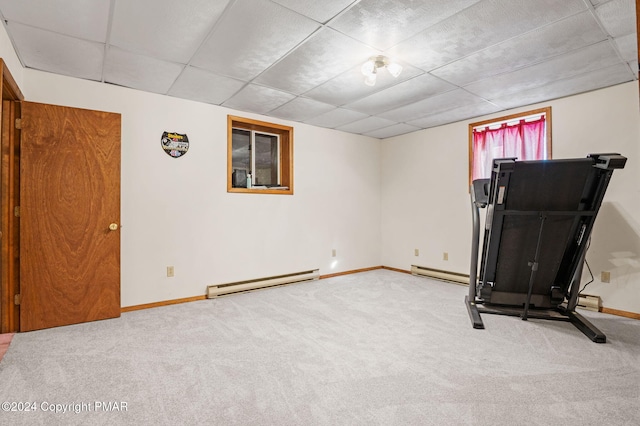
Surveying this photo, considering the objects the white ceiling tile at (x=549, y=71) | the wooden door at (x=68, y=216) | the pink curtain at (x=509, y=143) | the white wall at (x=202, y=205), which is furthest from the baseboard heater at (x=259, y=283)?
the white ceiling tile at (x=549, y=71)

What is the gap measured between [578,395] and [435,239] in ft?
10.8

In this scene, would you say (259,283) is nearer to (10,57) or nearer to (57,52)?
(57,52)

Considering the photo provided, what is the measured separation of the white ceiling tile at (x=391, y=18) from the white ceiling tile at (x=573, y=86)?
2.01m

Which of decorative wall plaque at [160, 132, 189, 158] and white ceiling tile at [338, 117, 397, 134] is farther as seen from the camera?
white ceiling tile at [338, 117, 397, 134]

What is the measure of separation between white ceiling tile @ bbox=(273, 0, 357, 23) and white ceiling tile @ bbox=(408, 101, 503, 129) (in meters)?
2.63

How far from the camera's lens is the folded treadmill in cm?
273

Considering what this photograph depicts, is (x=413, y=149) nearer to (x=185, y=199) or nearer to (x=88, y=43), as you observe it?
(x=185, y=199)

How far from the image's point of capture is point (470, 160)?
461cm

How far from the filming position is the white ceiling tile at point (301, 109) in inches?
157

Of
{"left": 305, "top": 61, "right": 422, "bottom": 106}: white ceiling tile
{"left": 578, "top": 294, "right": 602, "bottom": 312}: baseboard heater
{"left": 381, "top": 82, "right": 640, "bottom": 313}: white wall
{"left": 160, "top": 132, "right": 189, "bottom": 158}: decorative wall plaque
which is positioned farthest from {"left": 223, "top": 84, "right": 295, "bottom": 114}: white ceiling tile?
{"left": 578, "top": 294, "right": 602, "bottom": 312}: baseboard heater

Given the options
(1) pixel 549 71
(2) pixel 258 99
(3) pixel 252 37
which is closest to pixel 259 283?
(2) pixel 258 99

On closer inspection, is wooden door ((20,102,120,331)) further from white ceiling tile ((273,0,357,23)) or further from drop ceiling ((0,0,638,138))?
white ceiling tile ((273,0,357,23))

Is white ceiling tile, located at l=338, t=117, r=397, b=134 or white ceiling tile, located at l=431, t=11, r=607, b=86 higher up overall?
white ceiling tile, located at l=431, t=11, r=607, b=86

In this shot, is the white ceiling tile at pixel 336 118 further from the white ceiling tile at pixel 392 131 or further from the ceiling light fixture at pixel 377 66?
the ceiling light fixture at pixel 377 66
